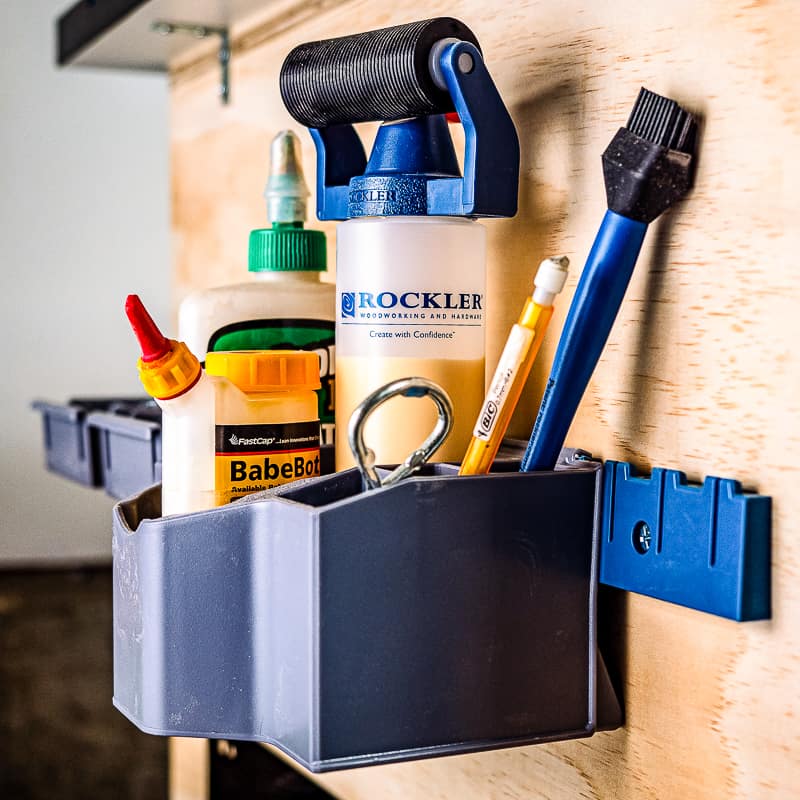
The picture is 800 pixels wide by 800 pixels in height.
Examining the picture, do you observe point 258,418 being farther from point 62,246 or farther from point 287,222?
point 62,246

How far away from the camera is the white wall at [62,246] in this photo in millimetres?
1412

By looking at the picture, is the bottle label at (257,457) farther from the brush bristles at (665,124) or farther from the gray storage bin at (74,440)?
the gray storage bin at (74,440)

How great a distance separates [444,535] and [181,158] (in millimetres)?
603

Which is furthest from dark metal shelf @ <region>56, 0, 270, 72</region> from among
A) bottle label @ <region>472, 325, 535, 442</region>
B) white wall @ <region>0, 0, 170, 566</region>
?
white wall @ <region>0, 0, 170, 566</region>

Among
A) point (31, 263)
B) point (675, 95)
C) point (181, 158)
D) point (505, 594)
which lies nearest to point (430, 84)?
point (675, 95)

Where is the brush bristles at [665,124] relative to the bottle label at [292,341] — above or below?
above

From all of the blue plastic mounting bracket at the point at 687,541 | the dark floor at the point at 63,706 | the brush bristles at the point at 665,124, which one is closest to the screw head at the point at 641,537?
the blue plastic mounting bracket at the point at 687,541

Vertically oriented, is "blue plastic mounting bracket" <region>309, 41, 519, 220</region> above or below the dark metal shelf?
below

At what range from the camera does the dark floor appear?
1.33 metres

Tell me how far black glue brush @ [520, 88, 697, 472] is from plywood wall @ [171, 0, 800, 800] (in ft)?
0.04

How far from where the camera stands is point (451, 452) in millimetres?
434

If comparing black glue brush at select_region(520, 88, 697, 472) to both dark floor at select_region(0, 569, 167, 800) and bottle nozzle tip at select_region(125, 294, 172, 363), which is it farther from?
dark floor at select_region(0, 569, 167, 800)

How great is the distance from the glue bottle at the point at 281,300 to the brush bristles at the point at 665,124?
0.68 ft

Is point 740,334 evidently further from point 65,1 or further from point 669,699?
point 65,1
